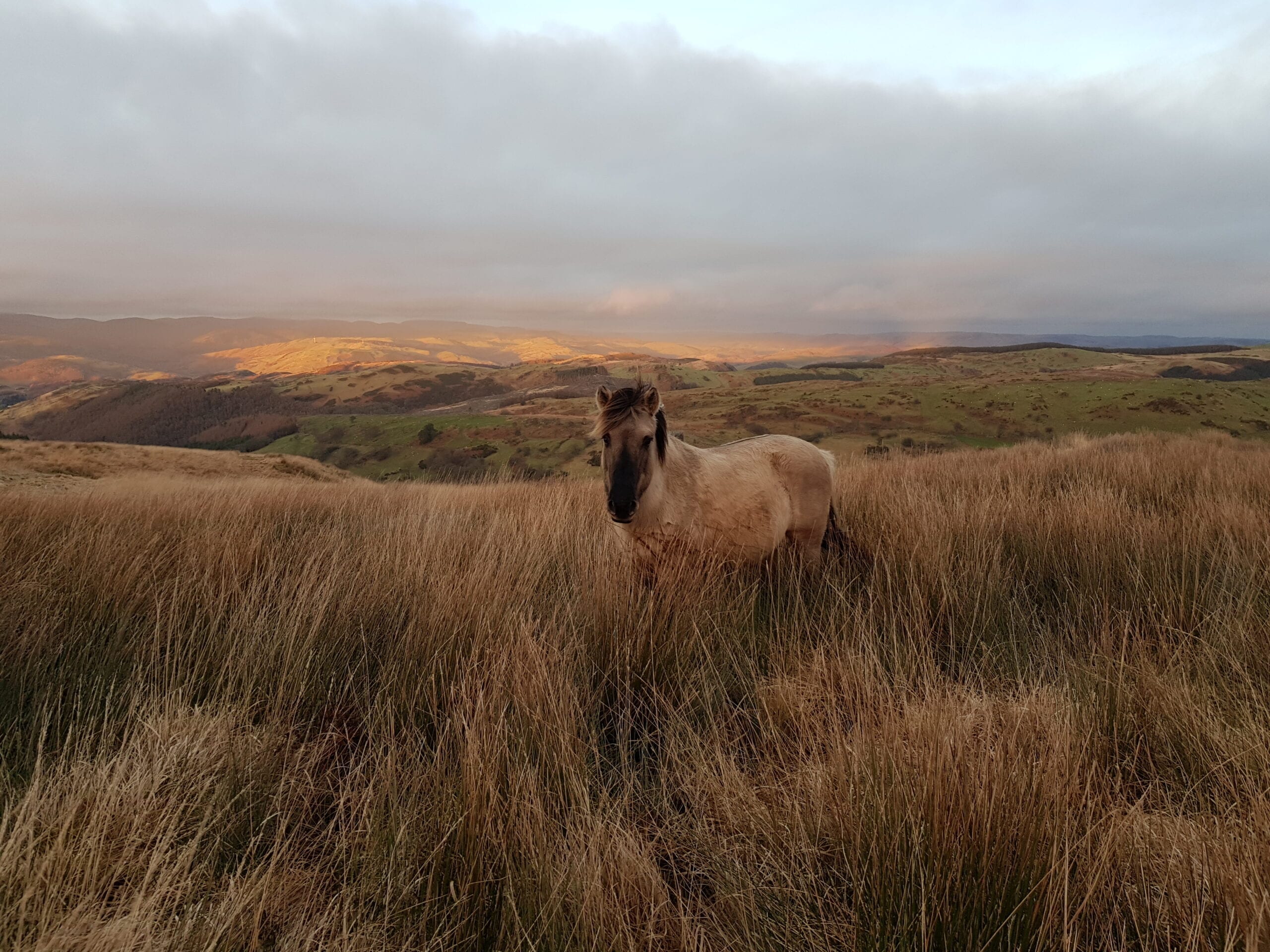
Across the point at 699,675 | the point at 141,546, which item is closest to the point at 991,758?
the point at 699,675

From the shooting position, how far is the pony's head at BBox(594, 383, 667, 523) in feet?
13.1

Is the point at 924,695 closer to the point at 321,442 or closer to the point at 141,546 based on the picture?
the point at 141,546

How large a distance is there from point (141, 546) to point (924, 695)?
228 inches

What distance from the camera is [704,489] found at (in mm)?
4875

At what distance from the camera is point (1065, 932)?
1.30 meters

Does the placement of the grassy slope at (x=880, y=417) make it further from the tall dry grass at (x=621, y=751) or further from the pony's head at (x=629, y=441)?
the tall dry grass at (x=621, y=751)

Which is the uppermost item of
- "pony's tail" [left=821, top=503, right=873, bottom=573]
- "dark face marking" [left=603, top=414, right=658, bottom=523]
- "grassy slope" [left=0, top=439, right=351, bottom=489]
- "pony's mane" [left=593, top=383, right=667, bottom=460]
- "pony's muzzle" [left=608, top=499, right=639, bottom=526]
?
"pony's mane" [left=593, top=383, right=667, bottom=460]

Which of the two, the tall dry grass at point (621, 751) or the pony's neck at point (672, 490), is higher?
the pony's neck at point (672, 490)

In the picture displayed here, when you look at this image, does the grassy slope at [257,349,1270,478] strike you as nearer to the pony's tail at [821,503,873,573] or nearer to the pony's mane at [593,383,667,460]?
the pony's tail at [821,503,873,573]

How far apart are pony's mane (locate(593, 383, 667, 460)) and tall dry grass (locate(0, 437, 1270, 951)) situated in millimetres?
1035

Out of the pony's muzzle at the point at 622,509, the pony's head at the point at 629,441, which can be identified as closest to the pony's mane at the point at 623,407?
the pony's head at the point at 629,441

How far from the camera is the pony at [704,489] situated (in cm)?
427

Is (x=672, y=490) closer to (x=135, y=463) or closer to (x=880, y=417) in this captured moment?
(x=135, y=463)

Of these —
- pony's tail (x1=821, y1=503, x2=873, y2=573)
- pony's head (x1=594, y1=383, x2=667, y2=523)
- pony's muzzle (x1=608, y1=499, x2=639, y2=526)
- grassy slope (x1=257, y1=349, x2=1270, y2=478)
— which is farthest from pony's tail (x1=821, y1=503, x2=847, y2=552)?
grassy slope (x1=257, y1=349, x2=1270, y2=478)
